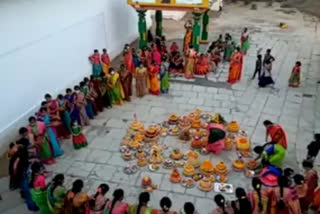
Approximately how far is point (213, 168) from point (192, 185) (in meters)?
0.66

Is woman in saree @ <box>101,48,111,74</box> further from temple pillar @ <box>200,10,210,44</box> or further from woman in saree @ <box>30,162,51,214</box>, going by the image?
woman in saree @ <box>30,162,51,214</box>

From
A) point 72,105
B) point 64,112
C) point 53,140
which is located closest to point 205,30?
point 72,105

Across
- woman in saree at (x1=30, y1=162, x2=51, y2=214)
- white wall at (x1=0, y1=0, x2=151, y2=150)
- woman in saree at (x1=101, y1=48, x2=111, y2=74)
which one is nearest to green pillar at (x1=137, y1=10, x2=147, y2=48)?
white wall at (x1=0, y1=0, x2=151, y2=150)

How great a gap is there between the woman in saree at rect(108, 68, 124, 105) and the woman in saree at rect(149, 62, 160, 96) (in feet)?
3.31

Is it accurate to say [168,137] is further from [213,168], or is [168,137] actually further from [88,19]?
[88,19]

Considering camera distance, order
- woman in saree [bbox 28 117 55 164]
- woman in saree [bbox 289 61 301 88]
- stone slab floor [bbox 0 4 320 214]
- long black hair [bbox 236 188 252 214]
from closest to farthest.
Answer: long black hair [bbox 236 188 252 214], stone slab floor [bbox 0 4 320 214], woman in saree [bbox 28 117 55 164], woman in saree [bbox 289 61 301 88]

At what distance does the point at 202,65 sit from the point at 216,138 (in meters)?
4.67

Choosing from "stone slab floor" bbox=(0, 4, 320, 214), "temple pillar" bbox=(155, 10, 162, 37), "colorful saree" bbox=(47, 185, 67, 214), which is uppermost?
"temple pillar" bbox=(155, 10, 162, 37)

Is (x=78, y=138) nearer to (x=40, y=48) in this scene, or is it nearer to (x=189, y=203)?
(x=40, y=48)

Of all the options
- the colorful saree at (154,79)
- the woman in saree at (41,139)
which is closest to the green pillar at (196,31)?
the colorful saree at (154,79)

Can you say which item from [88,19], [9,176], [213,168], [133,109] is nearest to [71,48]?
[88,19]

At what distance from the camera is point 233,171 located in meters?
7.80

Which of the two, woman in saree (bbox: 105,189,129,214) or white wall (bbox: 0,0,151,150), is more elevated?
white wall (bbox: 0,0,151,150)

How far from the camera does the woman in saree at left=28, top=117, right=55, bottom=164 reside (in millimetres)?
7829
